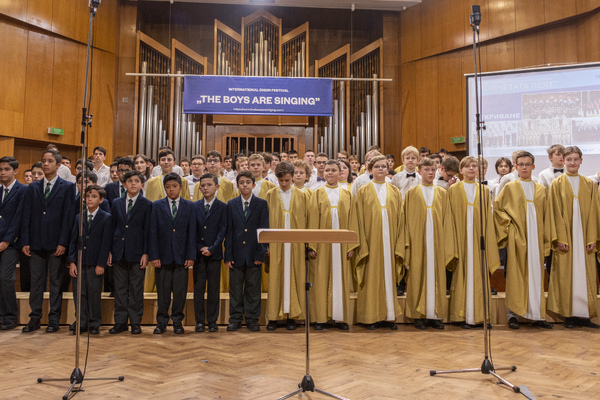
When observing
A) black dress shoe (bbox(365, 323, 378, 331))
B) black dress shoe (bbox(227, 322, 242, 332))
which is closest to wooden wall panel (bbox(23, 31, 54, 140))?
black dress shoe (bbox(227, 322, 242, 332))

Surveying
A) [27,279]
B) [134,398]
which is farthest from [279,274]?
[27,279]

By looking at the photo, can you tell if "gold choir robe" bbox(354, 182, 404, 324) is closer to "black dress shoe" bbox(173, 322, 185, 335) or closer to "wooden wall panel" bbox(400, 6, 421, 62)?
"black dress shoe" bbox(173, 322, 185, 335)

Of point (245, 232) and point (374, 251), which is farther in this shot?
point (374, 251)

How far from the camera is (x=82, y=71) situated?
852 centimetres

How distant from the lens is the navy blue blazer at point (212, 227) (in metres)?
4.29

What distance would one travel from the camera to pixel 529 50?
7730 mm

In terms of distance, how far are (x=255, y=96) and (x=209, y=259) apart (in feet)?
16.3

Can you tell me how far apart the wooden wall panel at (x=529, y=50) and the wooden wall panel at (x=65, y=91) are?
7378 mm

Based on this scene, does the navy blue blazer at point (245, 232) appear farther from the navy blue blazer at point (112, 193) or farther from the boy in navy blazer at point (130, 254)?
the navy blue blazer at point (112, 193)

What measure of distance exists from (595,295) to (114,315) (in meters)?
4.34

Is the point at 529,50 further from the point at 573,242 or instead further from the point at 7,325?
A: the point at 7,325

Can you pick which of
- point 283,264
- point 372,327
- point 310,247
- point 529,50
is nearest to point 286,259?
point 283,264

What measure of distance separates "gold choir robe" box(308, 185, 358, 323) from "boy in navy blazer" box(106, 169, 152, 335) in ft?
4.86

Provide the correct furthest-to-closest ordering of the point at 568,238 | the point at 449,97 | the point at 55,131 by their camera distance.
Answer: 1. the point at 449,97
2. the point at 55,131
3. the point at 568,238
